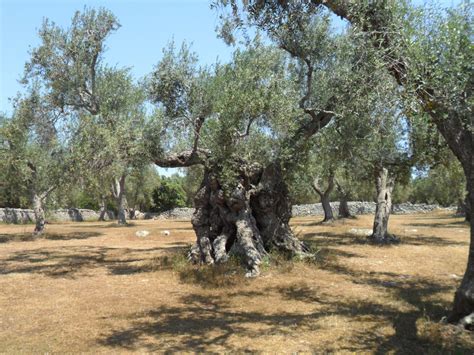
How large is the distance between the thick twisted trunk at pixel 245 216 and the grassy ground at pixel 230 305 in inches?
39.0

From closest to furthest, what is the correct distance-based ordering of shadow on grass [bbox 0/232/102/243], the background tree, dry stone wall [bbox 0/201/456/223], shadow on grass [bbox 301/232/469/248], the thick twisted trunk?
1. the thick twisted trunk
2. shadow on grass [bbox 301/232/469/248]
3. the background tree
4. shadow on grass [bbox 0/232/102/243]
5. dry stone wall [bbox 0/201/456/223]

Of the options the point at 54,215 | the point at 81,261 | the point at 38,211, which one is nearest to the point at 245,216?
the point at 81,261

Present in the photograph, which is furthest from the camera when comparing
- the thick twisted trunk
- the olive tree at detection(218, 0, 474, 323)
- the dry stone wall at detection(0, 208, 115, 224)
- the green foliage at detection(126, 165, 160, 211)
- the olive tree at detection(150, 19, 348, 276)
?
the green foliage at detection(126, 165, 160, 211)

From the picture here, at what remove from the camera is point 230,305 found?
10.6 meters

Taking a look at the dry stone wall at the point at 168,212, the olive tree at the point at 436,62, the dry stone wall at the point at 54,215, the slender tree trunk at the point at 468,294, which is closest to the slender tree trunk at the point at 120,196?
the dry stone wall at the point at 54,215

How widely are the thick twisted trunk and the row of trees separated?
0.05 m

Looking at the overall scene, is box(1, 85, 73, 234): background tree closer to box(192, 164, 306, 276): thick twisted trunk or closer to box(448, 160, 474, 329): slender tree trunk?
box(192, 164, 306, 276): thick twisted trunk

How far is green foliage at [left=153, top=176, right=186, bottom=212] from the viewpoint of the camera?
238ft

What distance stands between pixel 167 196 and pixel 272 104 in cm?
6068

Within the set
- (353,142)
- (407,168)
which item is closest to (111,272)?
(353,142)

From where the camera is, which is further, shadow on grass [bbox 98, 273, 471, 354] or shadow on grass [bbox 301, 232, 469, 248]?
shadow on grass [bbox 301, 232, 469, 248]

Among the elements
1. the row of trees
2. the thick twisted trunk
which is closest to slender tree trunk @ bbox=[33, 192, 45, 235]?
the row of trees

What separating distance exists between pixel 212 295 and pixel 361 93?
6.43m

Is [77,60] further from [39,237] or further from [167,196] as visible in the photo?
[167,196]
